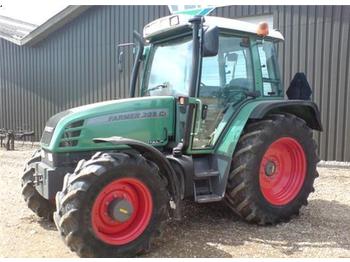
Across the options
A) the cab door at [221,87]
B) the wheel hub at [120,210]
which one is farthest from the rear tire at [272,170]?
the wheel hub at [120,210]

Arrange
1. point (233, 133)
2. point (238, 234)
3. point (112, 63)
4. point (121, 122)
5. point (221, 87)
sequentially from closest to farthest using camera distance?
point (121, 122), point (238, 234), point (233, 133), point (221, 87), point (112, 63)

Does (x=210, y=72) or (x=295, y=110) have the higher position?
(x=210, y=72)

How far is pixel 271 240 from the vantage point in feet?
14.6

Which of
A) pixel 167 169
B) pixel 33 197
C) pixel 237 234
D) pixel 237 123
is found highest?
pixel 237 123

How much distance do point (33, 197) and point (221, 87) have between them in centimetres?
252

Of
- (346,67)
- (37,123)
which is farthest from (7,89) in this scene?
(346,67)

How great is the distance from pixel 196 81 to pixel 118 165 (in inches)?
55.1

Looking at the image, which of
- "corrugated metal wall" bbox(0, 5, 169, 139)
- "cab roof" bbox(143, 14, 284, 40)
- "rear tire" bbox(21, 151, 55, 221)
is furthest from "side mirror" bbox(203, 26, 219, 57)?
"corrugated metal wall" bbox(0, 5, 169, 139)

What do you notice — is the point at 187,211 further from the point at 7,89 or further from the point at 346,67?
the point at 7,89

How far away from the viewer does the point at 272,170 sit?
5125 mm

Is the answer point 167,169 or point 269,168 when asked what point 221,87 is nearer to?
point 269,168

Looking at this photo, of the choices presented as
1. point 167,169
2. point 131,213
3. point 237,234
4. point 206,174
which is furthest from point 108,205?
point 237,234

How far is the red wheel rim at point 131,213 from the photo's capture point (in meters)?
3.84

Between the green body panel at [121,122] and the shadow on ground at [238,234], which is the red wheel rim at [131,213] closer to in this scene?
the shadow on ground at [238,234]
